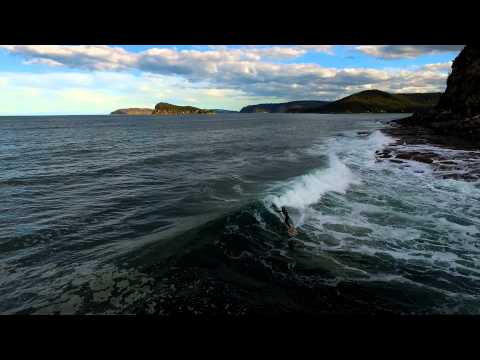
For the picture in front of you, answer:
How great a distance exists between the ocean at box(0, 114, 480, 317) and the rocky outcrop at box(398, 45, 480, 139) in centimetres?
3819

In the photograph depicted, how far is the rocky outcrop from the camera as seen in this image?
54312 millimetres

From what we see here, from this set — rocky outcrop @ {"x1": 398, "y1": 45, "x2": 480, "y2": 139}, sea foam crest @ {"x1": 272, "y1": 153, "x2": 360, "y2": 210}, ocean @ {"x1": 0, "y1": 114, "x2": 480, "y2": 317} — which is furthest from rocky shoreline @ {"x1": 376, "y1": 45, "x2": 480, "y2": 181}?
sea foam crest @ {"x1": 272, "y1": 153, "x2": 360, "y2": 210}

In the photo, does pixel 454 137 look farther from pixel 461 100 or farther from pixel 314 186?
pixel 314 186

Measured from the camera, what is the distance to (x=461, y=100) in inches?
2783

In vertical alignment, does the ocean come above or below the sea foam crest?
below

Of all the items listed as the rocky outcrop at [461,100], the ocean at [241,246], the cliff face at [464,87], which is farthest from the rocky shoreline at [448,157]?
the cliff face at [464,87]

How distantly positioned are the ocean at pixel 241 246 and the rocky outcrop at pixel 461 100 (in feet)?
125

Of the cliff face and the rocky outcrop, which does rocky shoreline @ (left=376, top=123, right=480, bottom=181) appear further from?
the cliff face

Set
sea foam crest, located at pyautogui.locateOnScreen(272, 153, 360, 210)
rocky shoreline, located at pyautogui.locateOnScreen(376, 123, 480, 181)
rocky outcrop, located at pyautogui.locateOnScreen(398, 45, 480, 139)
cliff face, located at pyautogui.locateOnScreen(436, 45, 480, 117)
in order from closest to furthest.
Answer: sea foam crest, located at pyautogui.locateOnScreen(272, 153, 360, 210)
rocky shoreline, located at pyautogui.locateOnScreen(376, 123, 480, 181)
rocky outcrop, located at pyautogui.locateOnScreen(398, 45, 480, 139)
cliff face, located at pyautogui.locateOnScreen(436, 45, 480, 117)

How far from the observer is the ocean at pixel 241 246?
9.45 m

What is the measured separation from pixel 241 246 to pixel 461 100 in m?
80.1

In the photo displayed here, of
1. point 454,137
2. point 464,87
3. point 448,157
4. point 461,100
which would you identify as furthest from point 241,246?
point 464,87

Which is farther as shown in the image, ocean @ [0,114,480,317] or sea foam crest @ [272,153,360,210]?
sea foam crest @ [272,153,360,210]
